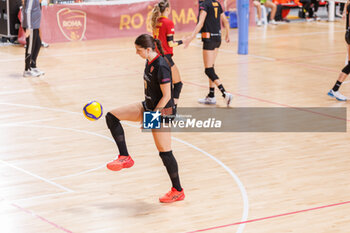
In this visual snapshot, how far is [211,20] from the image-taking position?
1079 cm

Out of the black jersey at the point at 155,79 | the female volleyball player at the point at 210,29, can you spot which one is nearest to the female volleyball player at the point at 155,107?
the black jersey at the point at 155,79

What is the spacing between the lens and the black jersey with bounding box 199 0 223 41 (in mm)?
10702

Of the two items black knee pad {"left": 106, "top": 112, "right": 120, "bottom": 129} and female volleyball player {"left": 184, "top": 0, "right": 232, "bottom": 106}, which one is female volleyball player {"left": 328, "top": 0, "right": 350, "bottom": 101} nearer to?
female volleyball player {"left": 184, "top": 0, "right": 232, "bottom": 106}

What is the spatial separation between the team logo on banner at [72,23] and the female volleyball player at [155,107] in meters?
13.1

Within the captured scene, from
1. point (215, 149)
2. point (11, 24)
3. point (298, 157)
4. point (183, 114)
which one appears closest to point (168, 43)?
point (183, 114)

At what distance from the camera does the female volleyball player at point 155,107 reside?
20.5 ft

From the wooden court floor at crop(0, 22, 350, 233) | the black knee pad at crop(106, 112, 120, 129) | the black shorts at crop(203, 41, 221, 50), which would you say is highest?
the black shorts at crop(203, 41, 221, 50)

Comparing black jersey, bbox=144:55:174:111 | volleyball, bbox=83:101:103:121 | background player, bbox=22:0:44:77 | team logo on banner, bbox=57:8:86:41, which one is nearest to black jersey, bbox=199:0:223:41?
volleyball, bbox=83:101:103:121

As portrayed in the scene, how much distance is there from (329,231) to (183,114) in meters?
5.13

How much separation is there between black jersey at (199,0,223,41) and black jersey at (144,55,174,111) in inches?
176

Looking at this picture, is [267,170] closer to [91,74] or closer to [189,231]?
[189,231]

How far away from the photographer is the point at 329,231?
5785mm

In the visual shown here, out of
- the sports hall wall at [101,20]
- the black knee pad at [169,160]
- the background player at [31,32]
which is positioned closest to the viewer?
the black knee pad at [169,160]

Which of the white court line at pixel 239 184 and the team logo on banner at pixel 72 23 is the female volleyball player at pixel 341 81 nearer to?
the white court line at pixel 239 184
